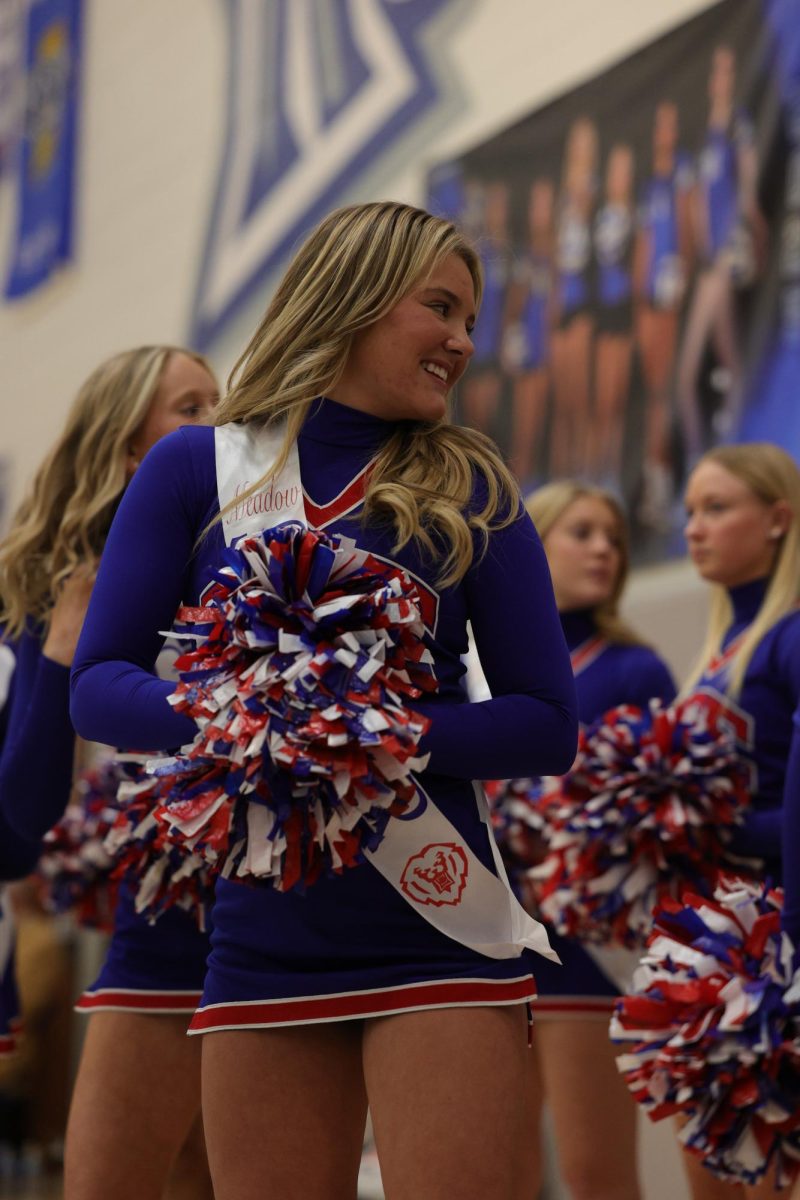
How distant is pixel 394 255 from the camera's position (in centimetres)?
190

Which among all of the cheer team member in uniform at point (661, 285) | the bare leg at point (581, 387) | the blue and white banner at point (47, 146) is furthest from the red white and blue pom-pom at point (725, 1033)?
the blue and white banner at point (47, 146)

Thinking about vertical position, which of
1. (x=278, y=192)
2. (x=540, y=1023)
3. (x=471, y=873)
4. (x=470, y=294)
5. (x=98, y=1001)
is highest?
(x=278, y=192)

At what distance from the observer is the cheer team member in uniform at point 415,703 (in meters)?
1.66

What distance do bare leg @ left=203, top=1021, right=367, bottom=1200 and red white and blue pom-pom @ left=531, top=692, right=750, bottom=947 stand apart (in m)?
1.45

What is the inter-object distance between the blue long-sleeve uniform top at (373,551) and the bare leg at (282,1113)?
33cm

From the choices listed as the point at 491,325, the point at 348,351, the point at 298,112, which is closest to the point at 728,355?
the point at 491,325

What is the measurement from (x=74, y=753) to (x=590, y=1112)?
1.47m

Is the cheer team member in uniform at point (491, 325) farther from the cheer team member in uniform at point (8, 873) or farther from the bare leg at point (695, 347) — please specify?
the cheer team member in uniform at point (8, 873)

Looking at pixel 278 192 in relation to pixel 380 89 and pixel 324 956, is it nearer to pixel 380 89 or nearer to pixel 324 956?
pixel 380 89

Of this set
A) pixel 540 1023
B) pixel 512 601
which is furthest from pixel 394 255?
pixel 540 1023

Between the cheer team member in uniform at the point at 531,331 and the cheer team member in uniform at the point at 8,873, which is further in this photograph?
the cheer team member in uniform at the point at 531,331

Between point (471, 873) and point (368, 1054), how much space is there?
0.22m

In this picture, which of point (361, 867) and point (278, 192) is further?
point (278, 192)

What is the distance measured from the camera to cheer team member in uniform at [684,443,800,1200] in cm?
306
